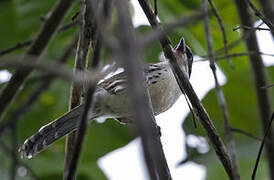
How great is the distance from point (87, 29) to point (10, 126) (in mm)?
1603

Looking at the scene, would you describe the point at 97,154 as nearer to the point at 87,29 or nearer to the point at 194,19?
the point at 87,29

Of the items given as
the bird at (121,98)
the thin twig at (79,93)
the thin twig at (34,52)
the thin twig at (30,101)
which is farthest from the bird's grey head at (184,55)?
the thin twig at (34,52)

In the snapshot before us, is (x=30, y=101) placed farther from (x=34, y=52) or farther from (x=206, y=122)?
(x=206, y=122)

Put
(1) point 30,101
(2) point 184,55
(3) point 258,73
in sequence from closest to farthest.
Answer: (3) point 258,73, (1) point 30,101, (2) point 184,55

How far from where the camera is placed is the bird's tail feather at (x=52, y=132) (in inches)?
148

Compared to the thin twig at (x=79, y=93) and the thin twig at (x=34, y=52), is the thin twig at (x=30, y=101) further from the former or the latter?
the thin twig at (x=79, y=93)

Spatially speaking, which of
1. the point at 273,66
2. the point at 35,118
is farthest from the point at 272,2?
the point at 35,118

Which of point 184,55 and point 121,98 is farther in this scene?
point 184,55

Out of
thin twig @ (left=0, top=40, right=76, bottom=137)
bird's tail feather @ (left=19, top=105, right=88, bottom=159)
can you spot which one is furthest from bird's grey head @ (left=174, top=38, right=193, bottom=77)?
bird's tail feather @ (left=19, top=105, right=88, bottom=159)

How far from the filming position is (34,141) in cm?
381

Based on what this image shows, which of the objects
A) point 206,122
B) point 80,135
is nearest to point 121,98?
point 206,122

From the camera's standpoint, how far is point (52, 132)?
155 inches

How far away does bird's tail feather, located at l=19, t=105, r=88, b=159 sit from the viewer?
3.75 metres

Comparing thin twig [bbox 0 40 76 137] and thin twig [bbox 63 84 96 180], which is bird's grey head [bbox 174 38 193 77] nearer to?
thin twig [bbox 0 40 76 137]
